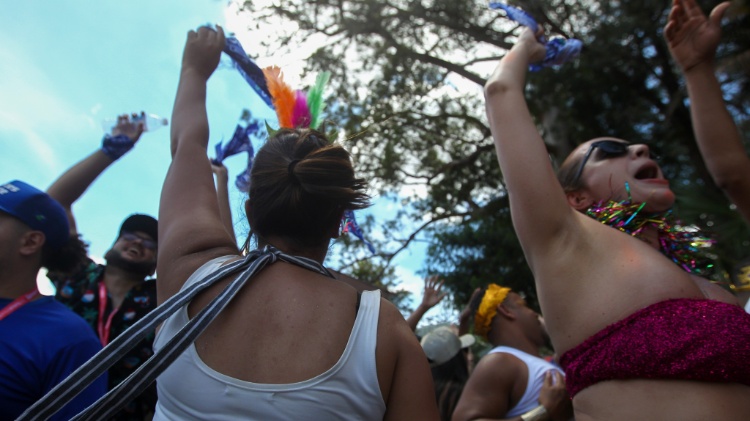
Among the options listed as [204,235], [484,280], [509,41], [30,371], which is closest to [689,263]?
[204,235]

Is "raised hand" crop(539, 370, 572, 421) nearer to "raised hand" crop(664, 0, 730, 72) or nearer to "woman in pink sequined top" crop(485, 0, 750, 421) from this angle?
"woman in pink sequined top" crop(485, 0, 750, 421)

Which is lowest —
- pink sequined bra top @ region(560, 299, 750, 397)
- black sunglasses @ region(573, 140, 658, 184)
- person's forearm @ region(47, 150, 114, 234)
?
pink sequined bra top @ region(560, 299, 750, 397)

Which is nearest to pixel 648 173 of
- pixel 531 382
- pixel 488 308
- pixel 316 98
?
pixel 316 98

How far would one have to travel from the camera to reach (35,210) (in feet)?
7.20

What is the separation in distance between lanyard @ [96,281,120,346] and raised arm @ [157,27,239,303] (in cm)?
149

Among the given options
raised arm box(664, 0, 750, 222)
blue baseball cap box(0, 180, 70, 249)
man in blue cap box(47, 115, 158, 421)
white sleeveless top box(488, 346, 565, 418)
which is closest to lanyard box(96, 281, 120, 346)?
man in blue cap box(47, 115, 158, 421)

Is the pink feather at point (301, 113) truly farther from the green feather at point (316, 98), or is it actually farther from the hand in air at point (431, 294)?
the hand in air at point (431, 294)

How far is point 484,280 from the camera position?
10.1 meters

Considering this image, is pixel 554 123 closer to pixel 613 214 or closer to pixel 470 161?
pixel 470 161

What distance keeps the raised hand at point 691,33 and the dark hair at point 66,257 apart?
261 centimetres

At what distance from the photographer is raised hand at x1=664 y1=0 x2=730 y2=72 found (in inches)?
82.0

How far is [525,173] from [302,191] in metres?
0.61

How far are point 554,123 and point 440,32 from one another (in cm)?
282

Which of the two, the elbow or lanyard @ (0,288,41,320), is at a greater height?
the elbow
